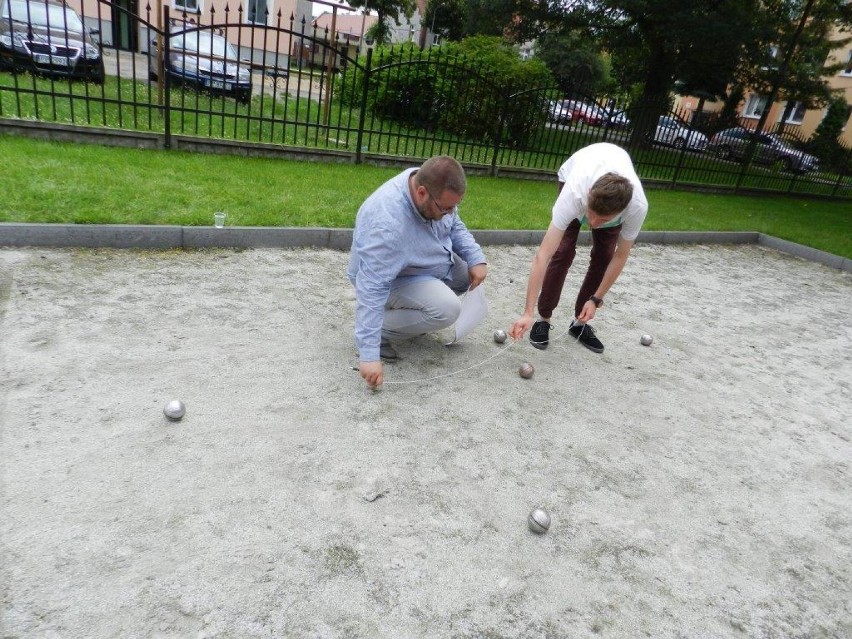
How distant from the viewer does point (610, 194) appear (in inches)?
125

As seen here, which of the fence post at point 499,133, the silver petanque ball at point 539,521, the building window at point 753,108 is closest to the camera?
the silver petanque ball at point 539,521

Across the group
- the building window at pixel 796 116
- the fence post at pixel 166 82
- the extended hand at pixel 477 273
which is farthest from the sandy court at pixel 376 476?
the building window at pixel 796 116

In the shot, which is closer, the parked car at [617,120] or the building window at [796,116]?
the parked car at [617,120]

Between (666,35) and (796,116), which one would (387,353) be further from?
(796,116)

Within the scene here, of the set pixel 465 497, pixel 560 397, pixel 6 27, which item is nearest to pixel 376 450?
pixel 465 497

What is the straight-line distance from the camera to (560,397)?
3.74 m

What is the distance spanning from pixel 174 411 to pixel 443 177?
1842 mm

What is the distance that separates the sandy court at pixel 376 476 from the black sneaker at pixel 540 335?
11cm

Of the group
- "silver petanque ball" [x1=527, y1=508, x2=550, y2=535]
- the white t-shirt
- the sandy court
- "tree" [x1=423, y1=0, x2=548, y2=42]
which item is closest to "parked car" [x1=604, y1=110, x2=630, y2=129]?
the sandy court

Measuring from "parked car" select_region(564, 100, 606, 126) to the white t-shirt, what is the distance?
791 centimetres

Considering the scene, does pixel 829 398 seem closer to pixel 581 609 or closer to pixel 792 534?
pixel 792 534

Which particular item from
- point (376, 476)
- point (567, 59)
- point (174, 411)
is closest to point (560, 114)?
point (376, 476)

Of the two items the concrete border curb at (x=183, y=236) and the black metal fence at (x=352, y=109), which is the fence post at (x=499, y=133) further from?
the concrete border curb at (x=183, y=236)

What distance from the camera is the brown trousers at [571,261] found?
14.0 feet
